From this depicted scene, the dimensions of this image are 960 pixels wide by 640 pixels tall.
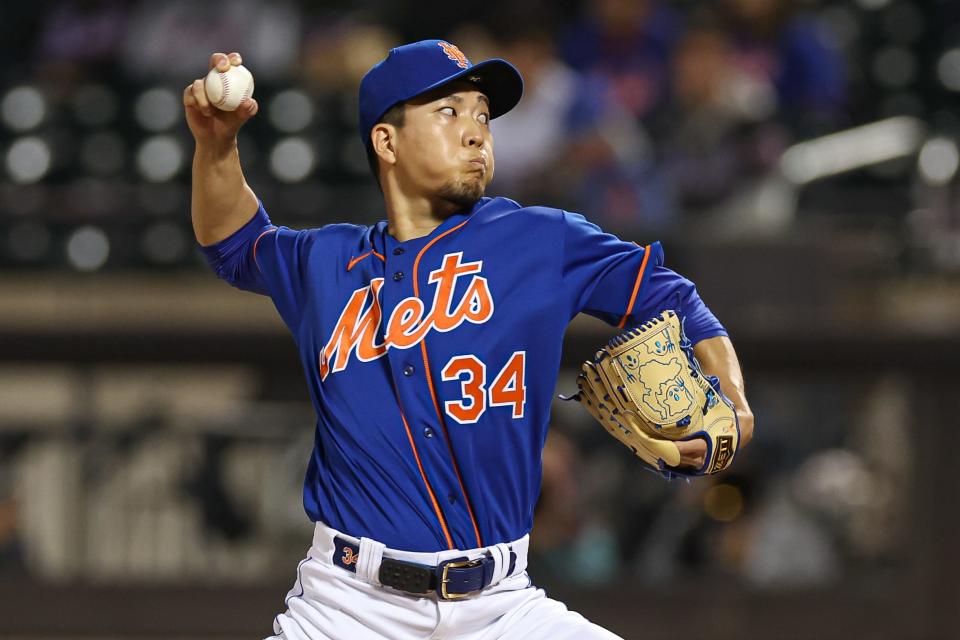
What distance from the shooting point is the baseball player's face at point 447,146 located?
274 cm

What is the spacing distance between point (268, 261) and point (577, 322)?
2921mm

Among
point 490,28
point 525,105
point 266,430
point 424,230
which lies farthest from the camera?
point 490,28

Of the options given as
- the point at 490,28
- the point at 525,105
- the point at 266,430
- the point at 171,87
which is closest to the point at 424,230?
the point at 266,430

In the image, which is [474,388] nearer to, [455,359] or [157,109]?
[455,359]

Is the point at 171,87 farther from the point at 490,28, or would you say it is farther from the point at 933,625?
the point at 933,625

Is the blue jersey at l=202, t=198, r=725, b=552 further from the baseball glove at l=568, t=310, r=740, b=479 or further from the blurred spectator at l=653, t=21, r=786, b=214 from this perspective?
the blurred spectator at l=653, t=21, r=786, b=214

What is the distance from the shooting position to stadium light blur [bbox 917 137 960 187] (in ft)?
22.2

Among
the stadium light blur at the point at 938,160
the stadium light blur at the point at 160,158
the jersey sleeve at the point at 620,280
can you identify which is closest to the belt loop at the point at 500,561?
the jersey sleeve at the point at 620,280

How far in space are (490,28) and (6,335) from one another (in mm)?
3027

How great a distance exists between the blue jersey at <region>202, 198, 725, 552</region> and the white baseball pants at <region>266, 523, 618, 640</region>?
0.13ft

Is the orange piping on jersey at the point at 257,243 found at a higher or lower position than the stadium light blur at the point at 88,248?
higher

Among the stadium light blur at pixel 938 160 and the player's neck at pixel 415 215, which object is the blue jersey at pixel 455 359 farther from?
the stadium light blur at pixel 938 160

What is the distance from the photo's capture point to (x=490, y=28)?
24.0ft

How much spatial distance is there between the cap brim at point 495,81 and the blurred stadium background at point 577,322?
2.60 metres
